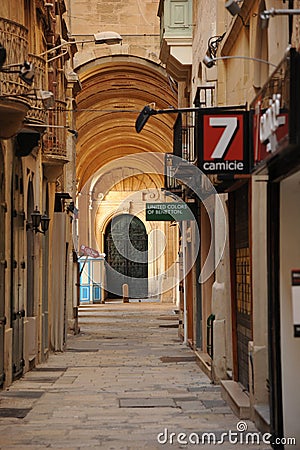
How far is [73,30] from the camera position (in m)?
35.0

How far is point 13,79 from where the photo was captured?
14.6 metres

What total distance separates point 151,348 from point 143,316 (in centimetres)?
1565

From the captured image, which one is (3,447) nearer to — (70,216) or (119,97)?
(70,216)

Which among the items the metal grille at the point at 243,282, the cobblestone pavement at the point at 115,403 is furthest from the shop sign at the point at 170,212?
the metal grille at the point at 243,282

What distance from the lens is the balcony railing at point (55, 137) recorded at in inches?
866

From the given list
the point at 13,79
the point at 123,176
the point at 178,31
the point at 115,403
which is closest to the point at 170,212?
the point at 178,31

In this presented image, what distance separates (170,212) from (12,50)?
10823 millimetres

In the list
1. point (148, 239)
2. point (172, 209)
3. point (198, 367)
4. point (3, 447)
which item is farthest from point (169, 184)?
point (148, 239)

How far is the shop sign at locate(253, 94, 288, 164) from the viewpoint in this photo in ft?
27.0

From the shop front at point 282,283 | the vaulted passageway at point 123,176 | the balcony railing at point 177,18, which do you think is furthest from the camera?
the vaulted passageway at point 123,176

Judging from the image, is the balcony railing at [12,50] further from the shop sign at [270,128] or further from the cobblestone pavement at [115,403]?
the shop sign at [270,128]

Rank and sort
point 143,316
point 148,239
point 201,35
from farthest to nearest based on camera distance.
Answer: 1. point 148,239
2. point 143,316
3. point 201,35

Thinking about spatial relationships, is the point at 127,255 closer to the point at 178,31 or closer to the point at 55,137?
the point at 178,31

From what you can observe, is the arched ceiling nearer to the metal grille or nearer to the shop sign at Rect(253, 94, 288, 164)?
the metal grille
